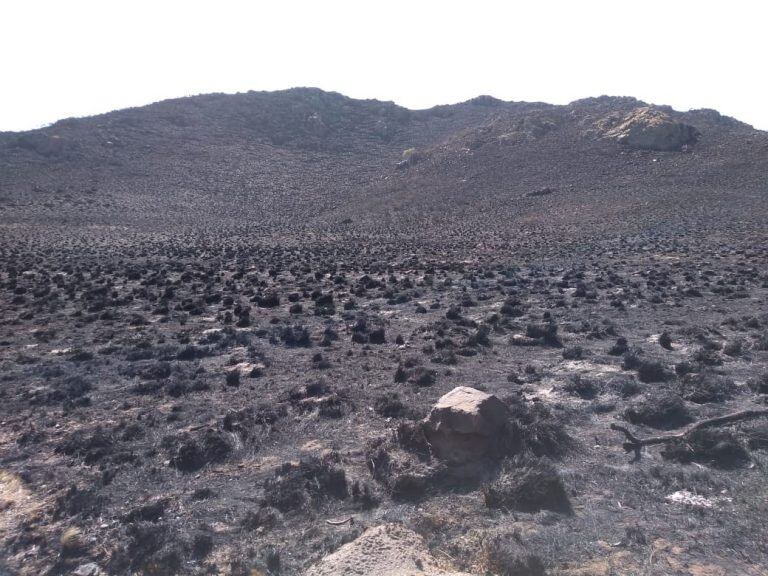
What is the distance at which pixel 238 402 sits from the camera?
428 inches

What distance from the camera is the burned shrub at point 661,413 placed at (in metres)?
9.11

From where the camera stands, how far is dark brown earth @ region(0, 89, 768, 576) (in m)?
6.55

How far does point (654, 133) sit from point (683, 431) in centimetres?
5399

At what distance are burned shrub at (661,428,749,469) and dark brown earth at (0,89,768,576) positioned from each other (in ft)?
0.11

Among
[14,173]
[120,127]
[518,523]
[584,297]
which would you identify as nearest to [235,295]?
[584,297]

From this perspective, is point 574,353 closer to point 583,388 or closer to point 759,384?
point 583,388

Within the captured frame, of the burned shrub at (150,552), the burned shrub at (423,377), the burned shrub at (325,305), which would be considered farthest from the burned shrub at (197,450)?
the burned shrub at (325,305)

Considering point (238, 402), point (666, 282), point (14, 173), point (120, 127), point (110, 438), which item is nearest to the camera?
point (110, 438)

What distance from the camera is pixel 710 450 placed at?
7.83 m

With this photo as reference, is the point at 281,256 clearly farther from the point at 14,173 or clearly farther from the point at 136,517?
the point at 14,173

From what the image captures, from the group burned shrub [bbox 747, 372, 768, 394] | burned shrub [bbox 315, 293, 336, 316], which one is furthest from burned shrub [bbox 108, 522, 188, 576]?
burned shrub [bbox 315, 293, 336, 316]

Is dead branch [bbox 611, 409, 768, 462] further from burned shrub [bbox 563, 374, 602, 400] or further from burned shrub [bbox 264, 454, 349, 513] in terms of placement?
burned shrub [bbox 264, 454, 349, 513]

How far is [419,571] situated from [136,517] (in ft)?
11.2

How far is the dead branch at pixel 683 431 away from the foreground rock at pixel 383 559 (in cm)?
338
